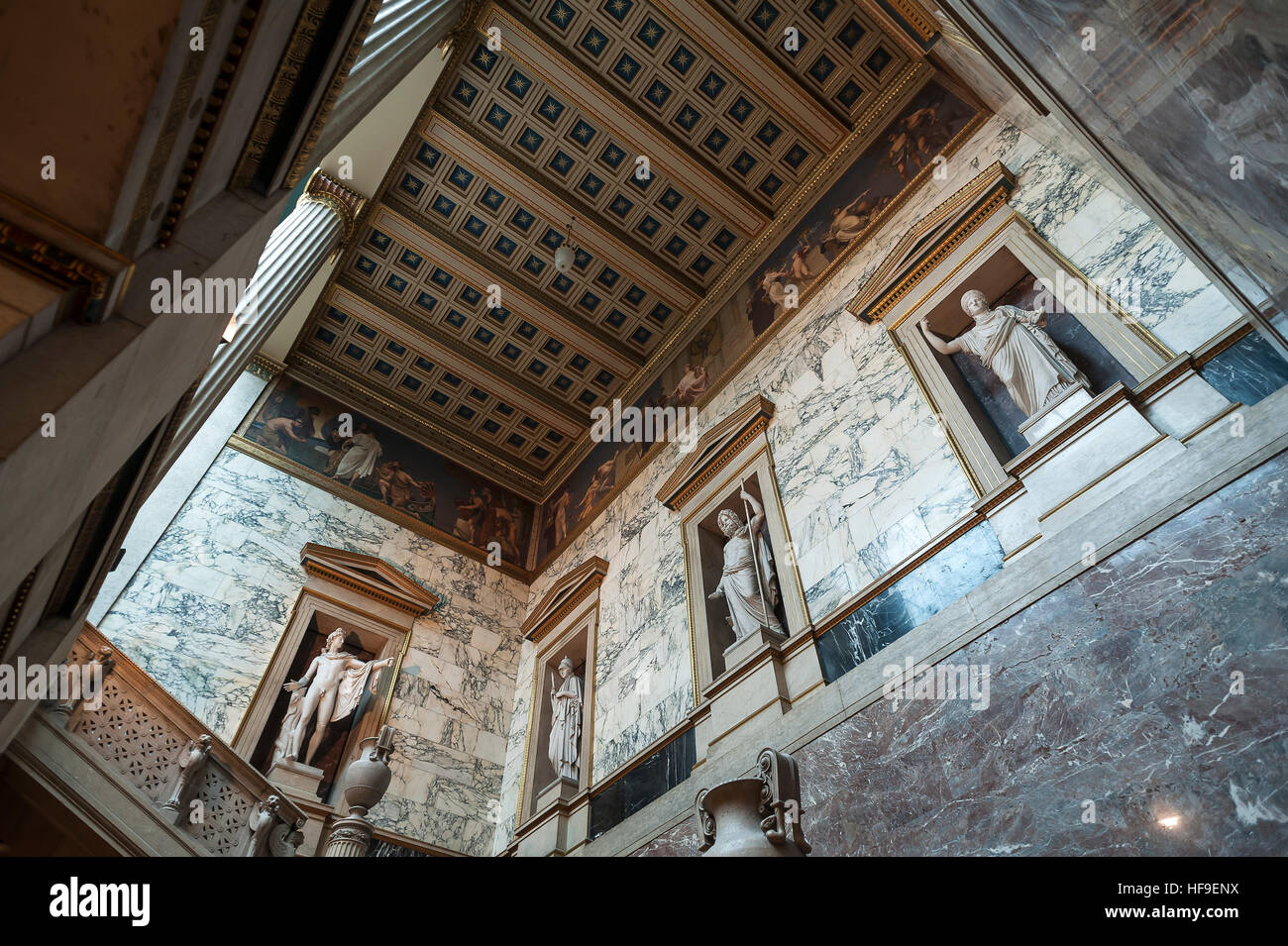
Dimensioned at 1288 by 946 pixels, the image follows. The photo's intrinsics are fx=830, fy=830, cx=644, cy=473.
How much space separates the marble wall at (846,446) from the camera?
6117mm


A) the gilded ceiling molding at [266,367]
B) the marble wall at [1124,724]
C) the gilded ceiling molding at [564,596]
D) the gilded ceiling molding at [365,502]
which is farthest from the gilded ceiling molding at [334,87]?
the gilded ceiling molding at [266,367]

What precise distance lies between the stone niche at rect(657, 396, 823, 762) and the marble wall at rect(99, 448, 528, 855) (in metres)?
3.80

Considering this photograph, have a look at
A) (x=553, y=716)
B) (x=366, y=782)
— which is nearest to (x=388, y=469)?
(x=553, y=716)

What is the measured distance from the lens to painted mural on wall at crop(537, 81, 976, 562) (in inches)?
382

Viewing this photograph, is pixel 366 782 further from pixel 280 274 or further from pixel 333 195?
pixel 333 195

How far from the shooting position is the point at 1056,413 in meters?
6.00

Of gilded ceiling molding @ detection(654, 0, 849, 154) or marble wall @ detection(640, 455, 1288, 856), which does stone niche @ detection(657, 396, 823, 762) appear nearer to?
marble wall @ detection(640, 455, 1288, 856)

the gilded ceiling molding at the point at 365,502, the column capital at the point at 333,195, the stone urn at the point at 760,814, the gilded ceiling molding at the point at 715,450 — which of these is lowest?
the stone urn at the point at 760,814

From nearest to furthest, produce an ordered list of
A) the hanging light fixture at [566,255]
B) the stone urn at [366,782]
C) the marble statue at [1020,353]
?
the marble statue at [1020,353] → the stone urn at [366,782] → the hanging light fixture at [566,255]

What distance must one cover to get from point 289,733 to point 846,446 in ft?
22.4

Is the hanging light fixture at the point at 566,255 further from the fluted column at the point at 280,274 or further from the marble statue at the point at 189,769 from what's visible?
the marble statue at the point at 189,769

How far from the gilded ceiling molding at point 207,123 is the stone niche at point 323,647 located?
294 inches
